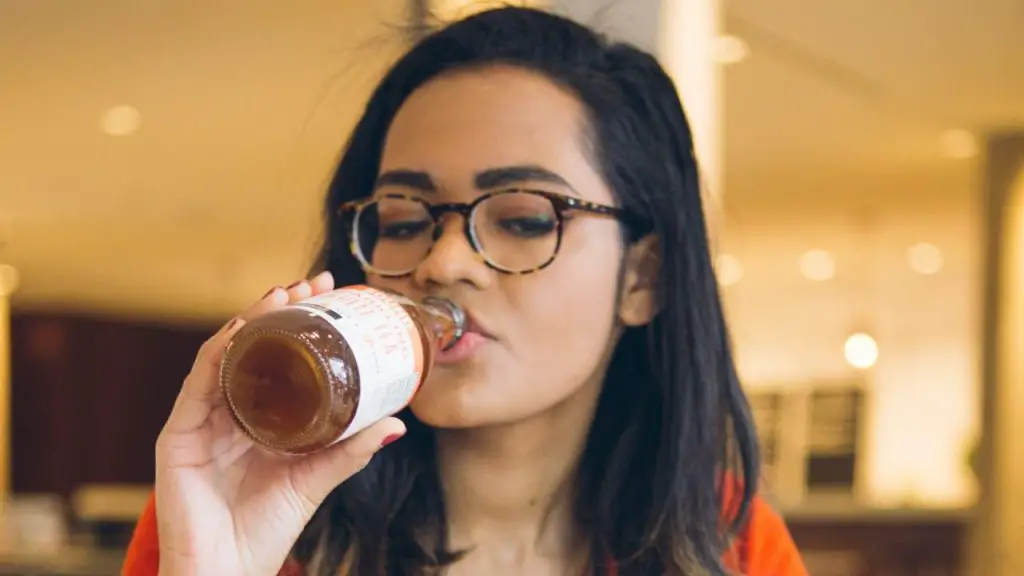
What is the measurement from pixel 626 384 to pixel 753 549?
7.1 inches

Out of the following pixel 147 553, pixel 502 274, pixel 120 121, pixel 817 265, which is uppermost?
pixel 817 265

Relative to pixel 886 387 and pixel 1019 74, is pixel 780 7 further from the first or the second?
pixel 886 387

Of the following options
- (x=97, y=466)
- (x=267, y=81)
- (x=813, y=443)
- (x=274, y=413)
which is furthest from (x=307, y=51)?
(x=97, y=466)

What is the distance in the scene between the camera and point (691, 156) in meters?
1.08

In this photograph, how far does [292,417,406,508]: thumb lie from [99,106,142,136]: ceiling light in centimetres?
360

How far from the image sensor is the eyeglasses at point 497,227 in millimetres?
918

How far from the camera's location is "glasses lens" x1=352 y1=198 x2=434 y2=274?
3.09ft

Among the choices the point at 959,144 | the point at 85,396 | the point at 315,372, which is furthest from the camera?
the point at 85,396

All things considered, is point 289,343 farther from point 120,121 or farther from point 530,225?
point 120,121

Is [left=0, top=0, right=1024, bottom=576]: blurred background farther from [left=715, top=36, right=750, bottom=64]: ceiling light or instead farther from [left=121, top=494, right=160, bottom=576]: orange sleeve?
[left=121, top=494, right=160, bottom=576]: orange sleeve

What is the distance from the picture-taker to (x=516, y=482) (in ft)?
3.23

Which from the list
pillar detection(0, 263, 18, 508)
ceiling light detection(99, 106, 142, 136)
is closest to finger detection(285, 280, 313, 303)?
ceiling light detection(99, 106, 142, 136)

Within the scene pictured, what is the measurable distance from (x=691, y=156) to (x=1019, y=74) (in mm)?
3118

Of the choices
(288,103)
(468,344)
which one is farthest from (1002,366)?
(468,344)
